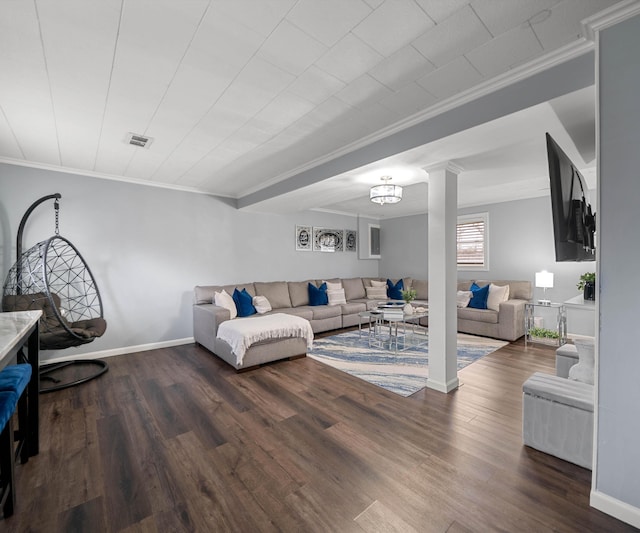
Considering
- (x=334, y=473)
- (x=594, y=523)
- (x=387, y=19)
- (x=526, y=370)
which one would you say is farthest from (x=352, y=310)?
(x=387, y=19)

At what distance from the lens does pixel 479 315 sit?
5.02 meters

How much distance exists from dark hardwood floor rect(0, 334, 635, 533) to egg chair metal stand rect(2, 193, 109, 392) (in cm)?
52

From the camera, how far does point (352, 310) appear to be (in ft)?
18.6

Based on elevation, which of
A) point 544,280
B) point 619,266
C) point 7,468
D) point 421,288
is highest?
point 619,266

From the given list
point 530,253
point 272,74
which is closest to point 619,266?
point 272,74

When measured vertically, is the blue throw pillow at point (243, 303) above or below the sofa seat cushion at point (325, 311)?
above

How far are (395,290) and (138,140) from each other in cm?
545

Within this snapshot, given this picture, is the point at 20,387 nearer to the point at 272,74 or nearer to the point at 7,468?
the point at 7,468

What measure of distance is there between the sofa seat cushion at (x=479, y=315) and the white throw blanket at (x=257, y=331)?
2975mm

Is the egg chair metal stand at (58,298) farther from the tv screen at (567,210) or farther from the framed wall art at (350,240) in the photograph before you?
the framed wall art at (350,240)

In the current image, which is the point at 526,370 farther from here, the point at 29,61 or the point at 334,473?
the point at 29,61

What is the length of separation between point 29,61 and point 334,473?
312cm

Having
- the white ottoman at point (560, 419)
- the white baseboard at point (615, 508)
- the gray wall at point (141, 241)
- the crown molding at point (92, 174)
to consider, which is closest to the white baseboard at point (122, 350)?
the gray wall at point (141, 241)

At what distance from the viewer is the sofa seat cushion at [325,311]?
516 centimetres
